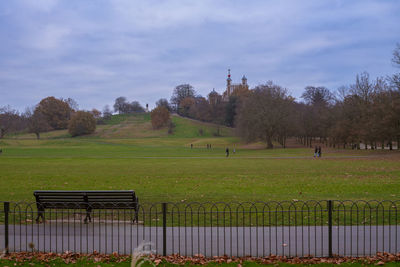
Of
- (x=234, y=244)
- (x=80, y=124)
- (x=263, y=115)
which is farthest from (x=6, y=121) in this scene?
(x=234, y=244)

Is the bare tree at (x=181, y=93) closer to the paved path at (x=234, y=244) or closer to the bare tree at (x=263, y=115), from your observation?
the bare tree at (x=263, y=115)

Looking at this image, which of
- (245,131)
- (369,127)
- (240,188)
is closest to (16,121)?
(245,131)

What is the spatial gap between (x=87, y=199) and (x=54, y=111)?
146314 mm

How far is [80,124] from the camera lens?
125 metres

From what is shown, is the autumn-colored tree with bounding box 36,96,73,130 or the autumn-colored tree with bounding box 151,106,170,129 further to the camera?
the autumn-colored tree with bounding box 36,96,73,130

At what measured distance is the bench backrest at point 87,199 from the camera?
9.79m

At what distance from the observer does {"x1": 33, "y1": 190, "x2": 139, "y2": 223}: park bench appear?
9.79m

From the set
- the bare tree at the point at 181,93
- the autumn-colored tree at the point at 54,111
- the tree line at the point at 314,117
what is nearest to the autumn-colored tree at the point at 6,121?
the tree line at the point at 314,117

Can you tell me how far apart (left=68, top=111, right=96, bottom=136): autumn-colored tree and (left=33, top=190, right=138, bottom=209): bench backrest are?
119222 millimetres

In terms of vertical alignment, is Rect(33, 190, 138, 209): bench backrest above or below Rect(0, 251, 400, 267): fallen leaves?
above

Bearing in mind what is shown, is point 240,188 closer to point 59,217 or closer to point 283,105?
point 59,217

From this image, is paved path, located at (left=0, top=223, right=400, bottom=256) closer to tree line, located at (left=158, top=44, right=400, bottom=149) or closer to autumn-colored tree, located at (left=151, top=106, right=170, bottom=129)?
tree line, located at (left=158, top=44, right=400, bottom=149)

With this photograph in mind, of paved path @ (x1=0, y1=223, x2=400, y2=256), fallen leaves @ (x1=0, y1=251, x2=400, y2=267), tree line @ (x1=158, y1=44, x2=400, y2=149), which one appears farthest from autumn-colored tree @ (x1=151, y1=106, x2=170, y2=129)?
fallen leaves @ (x1=0, y1=251, x2=400, y2=267)

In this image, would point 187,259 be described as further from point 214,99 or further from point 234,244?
point 214,99
